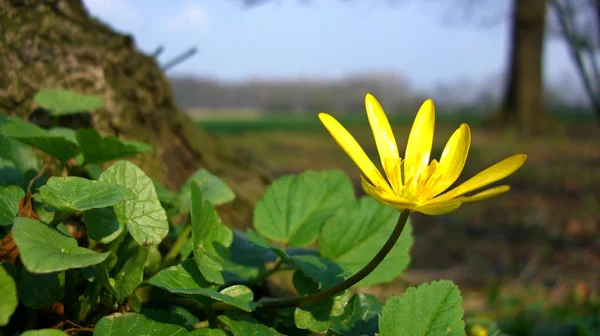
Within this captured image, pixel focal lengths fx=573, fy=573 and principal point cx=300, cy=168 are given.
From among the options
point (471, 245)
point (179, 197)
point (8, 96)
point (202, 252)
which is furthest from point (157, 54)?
point (471, 245)

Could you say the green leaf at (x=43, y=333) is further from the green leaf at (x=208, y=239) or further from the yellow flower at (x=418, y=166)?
the yellow flower at (x=418, y=166)

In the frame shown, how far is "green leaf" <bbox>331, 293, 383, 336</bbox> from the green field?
0.80 metres

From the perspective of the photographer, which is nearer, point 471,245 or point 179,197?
point 179,197

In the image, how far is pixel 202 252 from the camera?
87 centimetres

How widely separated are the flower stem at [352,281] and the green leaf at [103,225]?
0.81 ft

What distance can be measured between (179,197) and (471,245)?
3.83 meters

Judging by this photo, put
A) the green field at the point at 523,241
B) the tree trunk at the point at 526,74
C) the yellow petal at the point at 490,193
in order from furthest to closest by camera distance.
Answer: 1. the tree trunk at the point at 526,74
2. the green field at the point at 523,241
3. the yellow petal at the point at 490,193

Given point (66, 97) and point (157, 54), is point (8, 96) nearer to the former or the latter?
point (66, 97)

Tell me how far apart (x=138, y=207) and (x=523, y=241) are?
416cm

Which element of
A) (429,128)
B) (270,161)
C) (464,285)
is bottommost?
(270,161)

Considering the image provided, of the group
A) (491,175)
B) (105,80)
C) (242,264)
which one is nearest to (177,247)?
(242,264)

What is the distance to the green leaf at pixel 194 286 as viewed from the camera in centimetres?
73

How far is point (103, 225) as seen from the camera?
2.78ft

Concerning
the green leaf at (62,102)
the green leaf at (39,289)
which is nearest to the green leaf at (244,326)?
the green leaf at (39,289)
